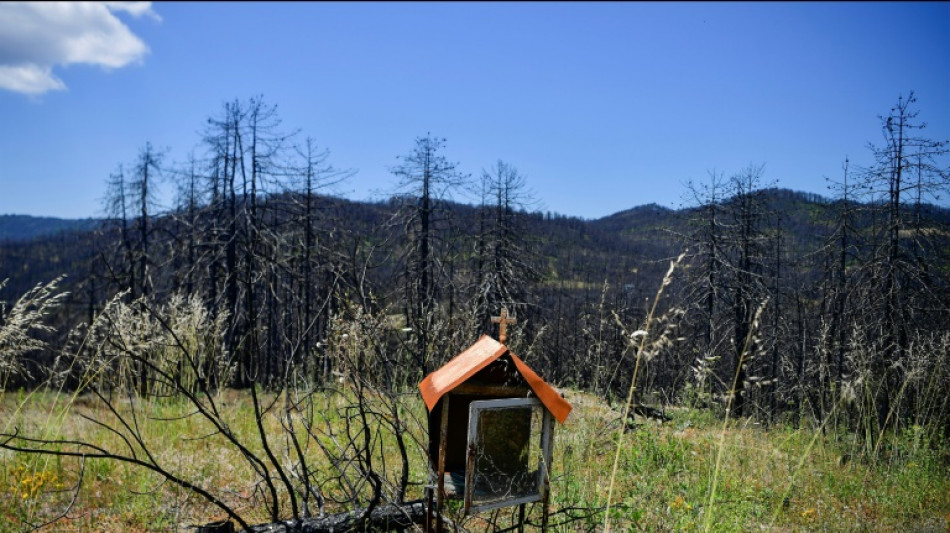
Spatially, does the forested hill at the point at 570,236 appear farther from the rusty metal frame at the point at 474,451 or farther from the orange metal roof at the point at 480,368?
the rusty metal frame at the point at 474,451

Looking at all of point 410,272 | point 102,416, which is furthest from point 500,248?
point 102,416

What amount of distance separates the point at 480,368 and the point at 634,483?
2870 millimetres

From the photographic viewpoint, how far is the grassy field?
161 inches

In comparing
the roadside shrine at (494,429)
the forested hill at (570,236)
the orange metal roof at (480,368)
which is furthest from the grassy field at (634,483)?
the forested hill at (570,236)

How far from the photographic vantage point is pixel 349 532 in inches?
134

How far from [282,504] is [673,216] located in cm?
1267

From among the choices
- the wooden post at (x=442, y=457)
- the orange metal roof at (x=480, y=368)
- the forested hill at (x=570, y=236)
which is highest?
the forested hill at (x=570, y=236)

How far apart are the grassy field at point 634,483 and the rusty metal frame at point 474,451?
0.99 feet

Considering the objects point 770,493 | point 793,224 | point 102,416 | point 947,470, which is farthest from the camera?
point 793,224

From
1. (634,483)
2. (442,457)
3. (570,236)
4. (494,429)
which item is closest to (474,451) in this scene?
(442,457)

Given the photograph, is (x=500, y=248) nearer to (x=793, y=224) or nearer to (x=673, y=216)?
(x=673, y=216)

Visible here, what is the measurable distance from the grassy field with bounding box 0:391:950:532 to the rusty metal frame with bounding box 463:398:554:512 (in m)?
0.30

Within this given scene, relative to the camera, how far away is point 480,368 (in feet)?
9.98

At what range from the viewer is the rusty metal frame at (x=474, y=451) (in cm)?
296
